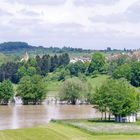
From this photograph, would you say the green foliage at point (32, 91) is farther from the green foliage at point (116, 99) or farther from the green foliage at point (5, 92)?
the green foliage at point (116, 99)

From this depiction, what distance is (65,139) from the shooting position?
64312 millimetres

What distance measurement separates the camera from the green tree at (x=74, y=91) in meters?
161

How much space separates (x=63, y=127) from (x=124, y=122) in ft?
56.0

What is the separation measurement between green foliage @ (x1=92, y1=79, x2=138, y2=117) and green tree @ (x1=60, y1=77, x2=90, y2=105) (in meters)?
60.8

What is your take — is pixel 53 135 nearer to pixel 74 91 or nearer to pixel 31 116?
pixel 31 116

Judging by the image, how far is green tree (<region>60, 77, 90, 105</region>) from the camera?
529 ft

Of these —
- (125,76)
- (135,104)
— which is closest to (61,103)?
(125,76)

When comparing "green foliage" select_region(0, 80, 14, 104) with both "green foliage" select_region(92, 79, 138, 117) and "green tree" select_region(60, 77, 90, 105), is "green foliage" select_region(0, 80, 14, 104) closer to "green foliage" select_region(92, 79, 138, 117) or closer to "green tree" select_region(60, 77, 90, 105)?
"green tree" select_region(60, 77, 90, 105)

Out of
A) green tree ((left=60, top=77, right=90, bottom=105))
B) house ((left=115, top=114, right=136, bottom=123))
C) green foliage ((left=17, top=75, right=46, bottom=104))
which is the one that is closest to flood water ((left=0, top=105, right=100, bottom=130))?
house ((left=115, top=114, right=136, bottom=123))

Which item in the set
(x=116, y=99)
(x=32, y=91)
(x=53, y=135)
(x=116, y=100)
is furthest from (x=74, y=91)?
(x=53, y=135)

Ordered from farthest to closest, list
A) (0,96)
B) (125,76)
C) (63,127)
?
(125,76), (0,96), (63,127)

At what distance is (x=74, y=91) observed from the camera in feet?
529

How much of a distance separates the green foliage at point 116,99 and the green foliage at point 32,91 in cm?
6111

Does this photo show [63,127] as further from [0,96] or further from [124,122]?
[0,96]
